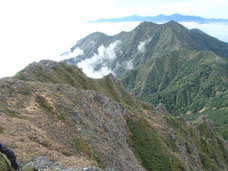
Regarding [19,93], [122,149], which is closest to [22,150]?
[19,93]

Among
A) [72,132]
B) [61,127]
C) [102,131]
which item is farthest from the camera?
[102,131]

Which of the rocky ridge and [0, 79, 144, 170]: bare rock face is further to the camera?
[0, 79, 144, 170]: bare rock face

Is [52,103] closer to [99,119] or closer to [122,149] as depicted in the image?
[99,119]

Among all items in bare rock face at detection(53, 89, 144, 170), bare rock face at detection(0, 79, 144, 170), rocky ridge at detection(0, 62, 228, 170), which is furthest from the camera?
bare rock face at detection(53, 89, 144, 170)

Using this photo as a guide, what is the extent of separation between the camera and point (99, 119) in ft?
131

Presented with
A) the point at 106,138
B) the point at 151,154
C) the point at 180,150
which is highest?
the point at 106,138

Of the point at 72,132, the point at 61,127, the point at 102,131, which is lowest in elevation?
the point at 102,131

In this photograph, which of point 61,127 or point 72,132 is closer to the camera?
point 61,127

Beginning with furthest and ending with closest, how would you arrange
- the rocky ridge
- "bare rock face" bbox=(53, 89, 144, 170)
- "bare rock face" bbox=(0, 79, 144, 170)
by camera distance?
"bare rock face" bbox=(53, 89, 144, 170) < "bare rock face" bbox=(0, 79, 144, 170) < the rocky ridge

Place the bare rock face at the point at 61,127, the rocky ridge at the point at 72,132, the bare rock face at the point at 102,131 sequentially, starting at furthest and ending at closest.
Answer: the bare rock face at the point at 102,131 < the bare rock face at the point at 61,127 < the rocky ridge at the point at 72,132

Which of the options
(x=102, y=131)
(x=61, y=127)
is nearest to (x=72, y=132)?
(x=61, y=127)

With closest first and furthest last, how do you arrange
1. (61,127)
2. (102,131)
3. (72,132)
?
(61,127)
(72,132)
(102,131)

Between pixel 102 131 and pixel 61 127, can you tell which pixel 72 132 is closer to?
pixel 61 127

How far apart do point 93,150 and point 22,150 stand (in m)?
10.3
